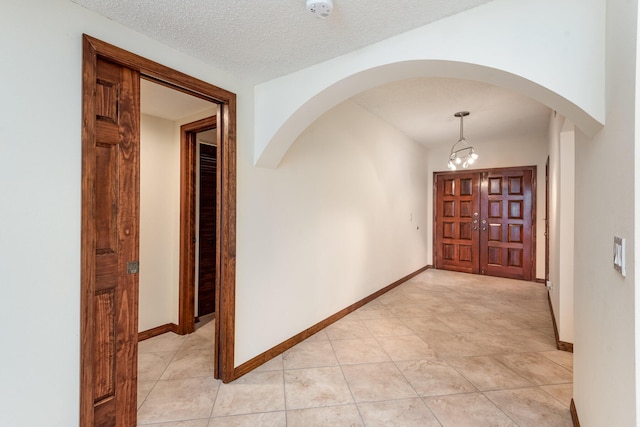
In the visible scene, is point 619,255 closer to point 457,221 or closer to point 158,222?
point 158,222

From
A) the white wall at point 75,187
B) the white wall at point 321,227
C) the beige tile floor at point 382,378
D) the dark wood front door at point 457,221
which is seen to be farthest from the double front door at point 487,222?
the white wall at point 75,187

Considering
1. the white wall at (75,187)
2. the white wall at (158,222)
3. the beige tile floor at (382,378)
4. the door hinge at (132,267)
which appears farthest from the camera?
the white wall at (158,222)

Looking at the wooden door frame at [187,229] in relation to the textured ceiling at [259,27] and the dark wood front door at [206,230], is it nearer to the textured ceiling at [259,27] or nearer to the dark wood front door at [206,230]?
the dark wood front door at [206,230]

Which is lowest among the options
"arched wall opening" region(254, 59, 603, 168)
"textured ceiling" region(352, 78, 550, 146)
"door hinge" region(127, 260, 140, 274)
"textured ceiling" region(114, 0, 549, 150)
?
"door hinge" region(127, 260, 140, 274)

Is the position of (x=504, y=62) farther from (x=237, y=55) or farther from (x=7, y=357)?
(x=7, y=357)

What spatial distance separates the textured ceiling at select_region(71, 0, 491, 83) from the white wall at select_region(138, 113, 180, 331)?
1.46 meters

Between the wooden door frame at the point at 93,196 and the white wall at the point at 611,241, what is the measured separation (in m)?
2.06

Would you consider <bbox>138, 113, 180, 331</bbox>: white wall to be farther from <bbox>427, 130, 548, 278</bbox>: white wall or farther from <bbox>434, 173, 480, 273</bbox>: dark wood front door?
<bbox>434, 173, 480, 273</bbox>: dark wood front door

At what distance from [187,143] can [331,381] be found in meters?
2.67

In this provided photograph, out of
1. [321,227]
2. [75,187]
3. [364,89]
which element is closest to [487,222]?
[321,227]

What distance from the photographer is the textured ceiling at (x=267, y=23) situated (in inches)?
57.4

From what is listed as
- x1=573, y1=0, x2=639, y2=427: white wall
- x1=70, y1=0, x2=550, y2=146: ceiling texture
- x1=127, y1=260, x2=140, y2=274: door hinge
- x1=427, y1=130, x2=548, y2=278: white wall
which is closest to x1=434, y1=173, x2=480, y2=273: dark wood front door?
x1=427, y1=130, x2=548, y2=278: white wall

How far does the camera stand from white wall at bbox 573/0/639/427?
893 millimetres

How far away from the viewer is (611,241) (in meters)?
1.11
